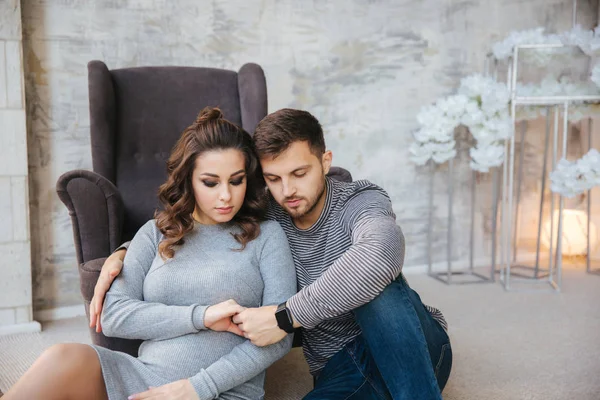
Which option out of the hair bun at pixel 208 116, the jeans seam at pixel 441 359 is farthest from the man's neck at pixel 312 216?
the jeans seam at pixel 441 359

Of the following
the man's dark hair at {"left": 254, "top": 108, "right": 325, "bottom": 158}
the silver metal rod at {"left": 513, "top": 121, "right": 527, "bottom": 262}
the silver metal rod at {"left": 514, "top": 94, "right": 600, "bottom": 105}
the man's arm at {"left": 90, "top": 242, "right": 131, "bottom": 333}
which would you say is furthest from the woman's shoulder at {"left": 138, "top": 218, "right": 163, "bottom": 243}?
the silver metal rod at {"left": 513, "top": 121, "right": 527, "bottom": 262}

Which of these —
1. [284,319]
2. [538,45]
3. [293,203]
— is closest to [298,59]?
[538,45]

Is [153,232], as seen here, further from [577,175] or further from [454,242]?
[454,242]

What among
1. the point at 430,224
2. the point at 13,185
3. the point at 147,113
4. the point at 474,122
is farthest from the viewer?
the point at 430,224

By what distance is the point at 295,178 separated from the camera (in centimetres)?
159

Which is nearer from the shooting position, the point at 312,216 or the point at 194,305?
the point at 194,305

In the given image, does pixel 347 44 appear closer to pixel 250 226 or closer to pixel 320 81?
pixel 320 81

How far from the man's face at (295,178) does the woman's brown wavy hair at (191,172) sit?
2.1 inches

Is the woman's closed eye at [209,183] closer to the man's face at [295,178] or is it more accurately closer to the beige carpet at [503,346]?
the man's face at [295,178]

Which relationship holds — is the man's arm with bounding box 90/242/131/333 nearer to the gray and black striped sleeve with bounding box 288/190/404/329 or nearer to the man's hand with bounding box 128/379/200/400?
the man's hand with bounding box 128/379/200/400

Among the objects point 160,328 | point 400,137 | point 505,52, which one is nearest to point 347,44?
point 400,137

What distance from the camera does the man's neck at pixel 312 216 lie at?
1.63 meters

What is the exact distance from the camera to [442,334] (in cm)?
158

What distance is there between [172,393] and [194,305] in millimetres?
208
